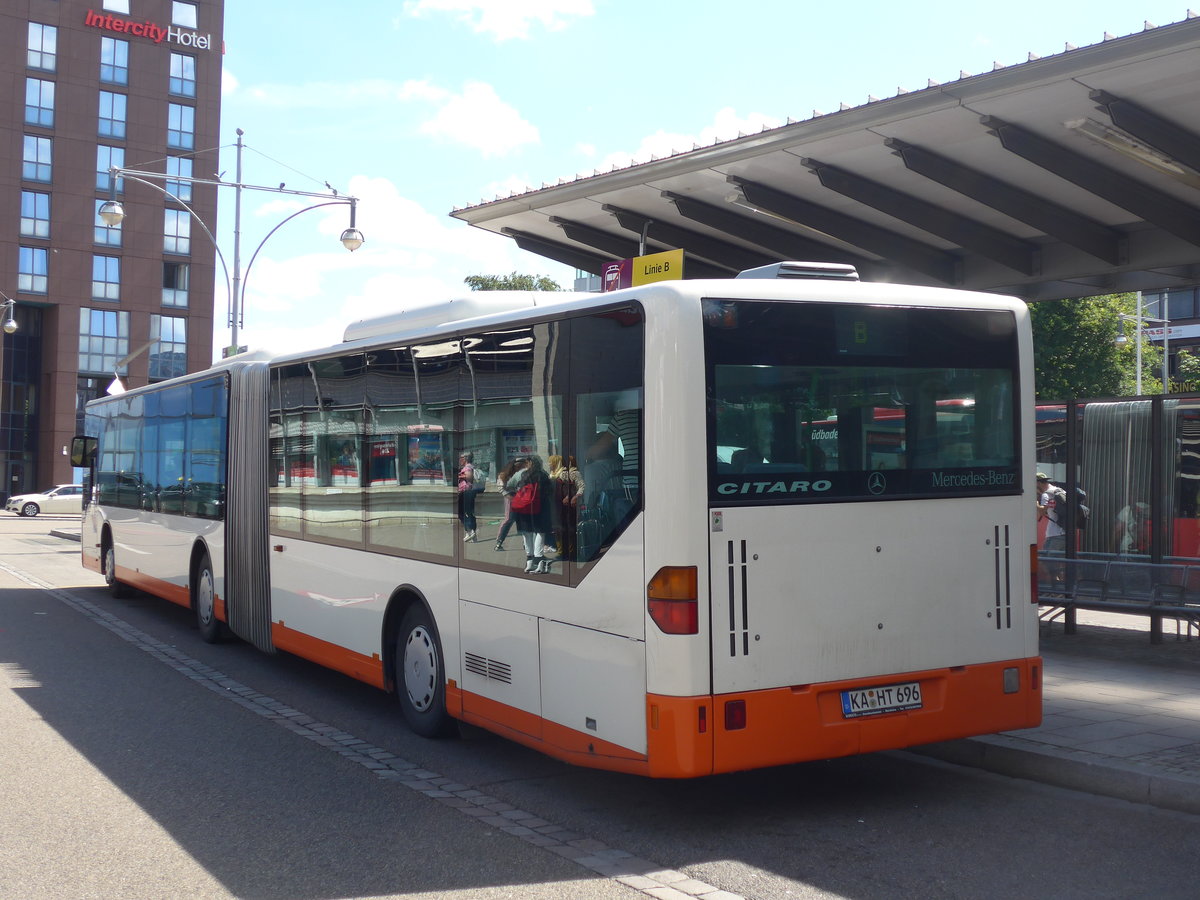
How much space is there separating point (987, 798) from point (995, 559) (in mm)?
1260

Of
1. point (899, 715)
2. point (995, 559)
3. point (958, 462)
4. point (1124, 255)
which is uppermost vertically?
point (1124, 255)

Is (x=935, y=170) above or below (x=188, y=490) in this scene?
above

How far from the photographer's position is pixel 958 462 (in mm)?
6527

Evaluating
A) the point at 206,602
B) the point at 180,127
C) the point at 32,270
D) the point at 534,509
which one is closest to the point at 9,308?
the point at 32,270

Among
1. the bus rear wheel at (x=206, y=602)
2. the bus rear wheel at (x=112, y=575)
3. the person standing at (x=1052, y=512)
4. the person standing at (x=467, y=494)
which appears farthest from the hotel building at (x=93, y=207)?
the person standing at (x=467, y=494)

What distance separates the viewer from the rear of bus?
5.72m

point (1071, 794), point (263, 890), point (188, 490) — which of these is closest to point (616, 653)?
point (263, 890)

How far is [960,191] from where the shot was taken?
36.7ft

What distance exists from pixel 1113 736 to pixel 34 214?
61523 mm

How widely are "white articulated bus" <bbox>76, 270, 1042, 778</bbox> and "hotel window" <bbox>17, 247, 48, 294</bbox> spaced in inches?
2293

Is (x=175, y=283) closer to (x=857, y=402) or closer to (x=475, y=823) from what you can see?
(x=475, y=823)

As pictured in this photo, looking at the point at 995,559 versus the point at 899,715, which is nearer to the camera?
the point at 899,715

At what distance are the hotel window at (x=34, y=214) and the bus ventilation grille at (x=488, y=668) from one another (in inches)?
2345

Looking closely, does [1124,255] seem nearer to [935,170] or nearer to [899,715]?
[935,170]
